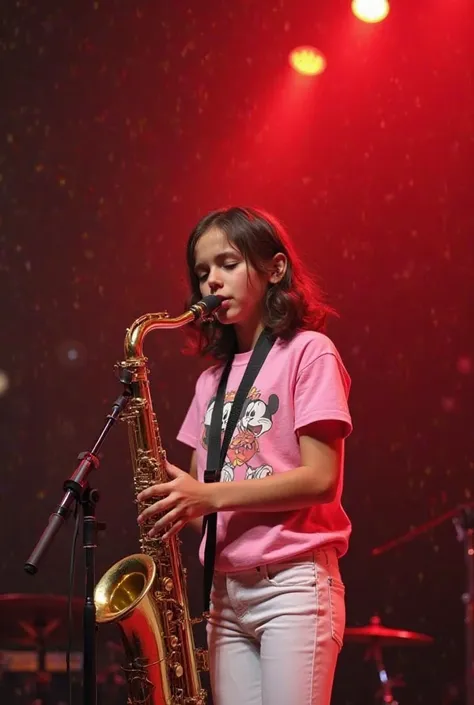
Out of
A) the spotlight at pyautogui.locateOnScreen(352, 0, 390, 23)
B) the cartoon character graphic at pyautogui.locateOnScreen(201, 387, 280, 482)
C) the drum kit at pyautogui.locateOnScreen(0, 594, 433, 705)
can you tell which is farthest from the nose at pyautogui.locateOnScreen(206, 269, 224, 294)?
the spotlight at pyautogui.locateOnScreen(352, 0, 390, 23)

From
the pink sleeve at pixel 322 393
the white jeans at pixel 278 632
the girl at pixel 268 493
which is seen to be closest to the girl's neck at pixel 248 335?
the girl at pixel 268 493

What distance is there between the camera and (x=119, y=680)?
3.81 metres

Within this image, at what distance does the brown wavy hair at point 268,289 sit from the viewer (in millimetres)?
2189

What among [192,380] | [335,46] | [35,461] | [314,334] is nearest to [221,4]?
[335,46]

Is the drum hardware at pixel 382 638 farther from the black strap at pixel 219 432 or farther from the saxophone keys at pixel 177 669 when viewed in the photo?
the black strap at pixel 219 432

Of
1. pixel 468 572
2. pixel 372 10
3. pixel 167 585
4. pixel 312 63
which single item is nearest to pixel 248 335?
pixel 167 585

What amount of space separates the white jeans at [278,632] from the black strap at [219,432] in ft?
0.16

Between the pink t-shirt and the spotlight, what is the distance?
2.87 metres

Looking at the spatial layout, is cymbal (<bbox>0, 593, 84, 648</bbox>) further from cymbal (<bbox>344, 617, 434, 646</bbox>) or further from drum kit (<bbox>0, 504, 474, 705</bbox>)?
cymbal (<bbox>344, 617, 434, 646</bbox>)

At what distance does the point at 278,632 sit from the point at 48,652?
2350mm

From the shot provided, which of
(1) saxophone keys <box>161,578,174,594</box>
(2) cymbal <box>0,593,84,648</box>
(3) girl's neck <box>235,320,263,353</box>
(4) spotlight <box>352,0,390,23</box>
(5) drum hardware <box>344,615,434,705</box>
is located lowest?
(5) drum hardware <box>344,615,434,705</box>

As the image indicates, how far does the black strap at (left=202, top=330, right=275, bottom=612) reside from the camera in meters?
2.01

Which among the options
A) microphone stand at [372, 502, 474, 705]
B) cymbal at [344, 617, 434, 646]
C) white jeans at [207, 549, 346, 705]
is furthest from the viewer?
cymbal at [344, 617, 434, 646]

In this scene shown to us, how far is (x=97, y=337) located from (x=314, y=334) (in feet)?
7.27
